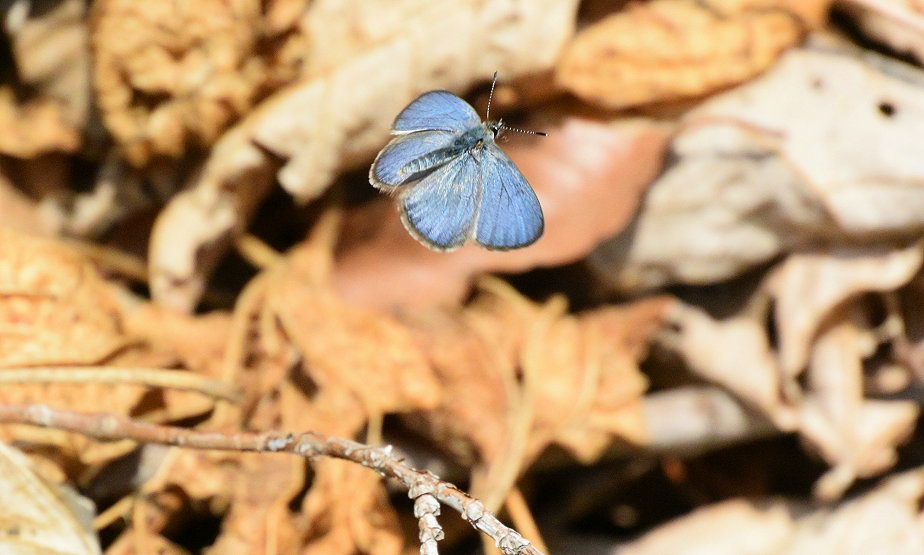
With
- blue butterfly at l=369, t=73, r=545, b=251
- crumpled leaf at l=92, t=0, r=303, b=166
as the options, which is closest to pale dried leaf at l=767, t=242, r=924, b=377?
blue butterfly at l=369, t=73, r=545, b=251

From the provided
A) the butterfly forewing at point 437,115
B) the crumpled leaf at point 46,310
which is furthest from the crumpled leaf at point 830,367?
the crumpled leaf at point 46,310

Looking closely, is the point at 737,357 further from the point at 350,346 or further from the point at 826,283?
the point at 350,346

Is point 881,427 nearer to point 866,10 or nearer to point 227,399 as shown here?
point 866,10

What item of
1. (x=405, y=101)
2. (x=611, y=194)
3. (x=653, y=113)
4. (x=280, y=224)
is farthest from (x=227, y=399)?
(x=653, y=113)

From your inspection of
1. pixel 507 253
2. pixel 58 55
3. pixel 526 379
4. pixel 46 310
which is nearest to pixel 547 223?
pixel 507 253

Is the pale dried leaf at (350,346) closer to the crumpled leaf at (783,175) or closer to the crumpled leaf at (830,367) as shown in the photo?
the crumpled leaf at (783,175)

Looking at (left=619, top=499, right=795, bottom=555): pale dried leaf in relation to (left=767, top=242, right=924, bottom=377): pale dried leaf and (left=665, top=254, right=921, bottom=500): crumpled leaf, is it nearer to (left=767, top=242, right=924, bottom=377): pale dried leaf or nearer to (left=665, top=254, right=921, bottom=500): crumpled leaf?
(left=665, top=254, right=921, bottom=500): crumpled leaf

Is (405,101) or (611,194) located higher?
(405,101)
